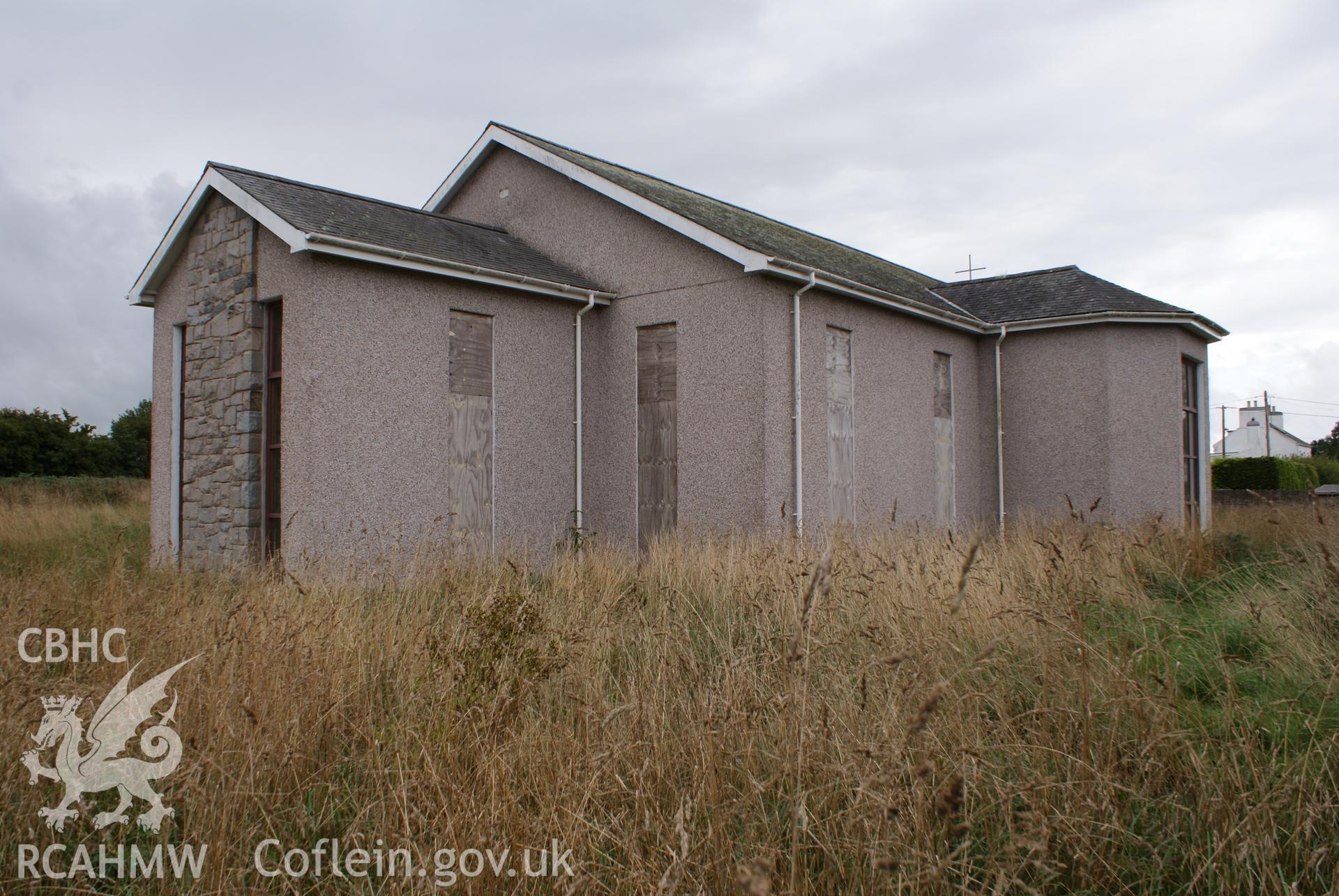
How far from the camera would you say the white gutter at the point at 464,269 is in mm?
8875

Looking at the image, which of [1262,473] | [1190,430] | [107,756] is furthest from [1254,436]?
[107,756]

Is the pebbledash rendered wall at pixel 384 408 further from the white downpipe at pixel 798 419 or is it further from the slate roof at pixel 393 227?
the white downpipe at pixel 798 419

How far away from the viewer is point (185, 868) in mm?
2918

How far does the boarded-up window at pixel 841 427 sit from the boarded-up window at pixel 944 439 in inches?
95.4

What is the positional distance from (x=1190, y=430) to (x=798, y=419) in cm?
849

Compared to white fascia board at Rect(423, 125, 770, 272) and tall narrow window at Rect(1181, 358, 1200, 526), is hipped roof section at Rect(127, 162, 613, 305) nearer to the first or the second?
white fascia board at Rect(423, 125, 770, 272)

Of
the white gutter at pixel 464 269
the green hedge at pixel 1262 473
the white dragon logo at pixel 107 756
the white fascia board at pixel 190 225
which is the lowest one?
the white dragon logo at pixel 107 756

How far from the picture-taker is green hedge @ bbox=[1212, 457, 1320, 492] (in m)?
24.6

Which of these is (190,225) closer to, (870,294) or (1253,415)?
(870,294)

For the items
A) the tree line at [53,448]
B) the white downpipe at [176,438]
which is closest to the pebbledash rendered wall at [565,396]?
the white downpipe at [176,438]

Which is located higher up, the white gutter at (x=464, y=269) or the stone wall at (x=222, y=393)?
the white gutter at (x=464, y=269)

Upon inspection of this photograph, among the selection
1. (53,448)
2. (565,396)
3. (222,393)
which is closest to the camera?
(222,393)

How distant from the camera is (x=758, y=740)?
11.6 ft

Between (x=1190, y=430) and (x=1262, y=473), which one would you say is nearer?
(x=1190, y=430)
